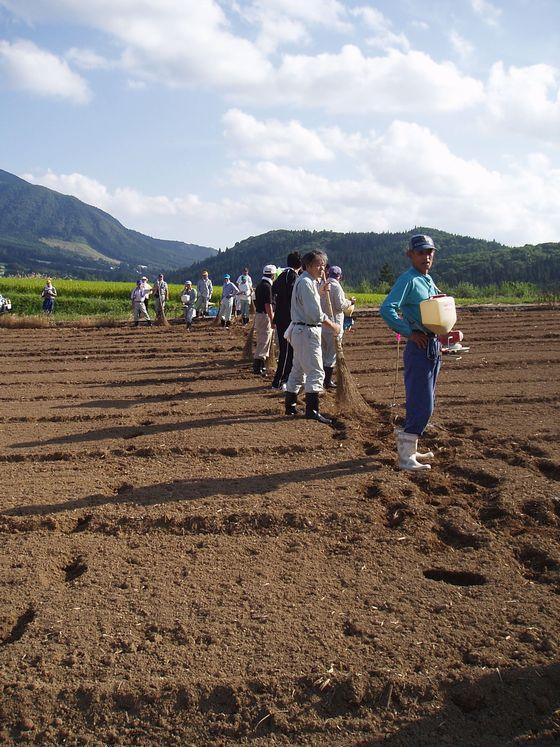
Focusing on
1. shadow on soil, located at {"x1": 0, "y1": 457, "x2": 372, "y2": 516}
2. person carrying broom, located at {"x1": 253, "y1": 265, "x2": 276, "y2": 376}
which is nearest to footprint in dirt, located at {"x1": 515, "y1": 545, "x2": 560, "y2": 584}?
shadow on soil, located at {"x1": 0, "y1": 457, "x2": 372, "y2": 516}

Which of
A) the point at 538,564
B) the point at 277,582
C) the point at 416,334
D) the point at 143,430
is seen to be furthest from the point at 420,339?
the point at 143,430

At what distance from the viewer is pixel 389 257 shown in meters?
129

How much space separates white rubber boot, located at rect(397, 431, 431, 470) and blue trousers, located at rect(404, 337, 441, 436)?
0.28ft

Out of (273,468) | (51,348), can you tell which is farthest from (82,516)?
(51,348)

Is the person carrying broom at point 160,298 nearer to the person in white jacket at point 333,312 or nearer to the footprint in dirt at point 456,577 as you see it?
the person in white jacket at point 333,312

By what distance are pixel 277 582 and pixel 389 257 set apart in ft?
422

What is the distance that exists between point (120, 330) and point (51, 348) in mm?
4901

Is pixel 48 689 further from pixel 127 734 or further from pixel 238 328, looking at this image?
pixel 238 328

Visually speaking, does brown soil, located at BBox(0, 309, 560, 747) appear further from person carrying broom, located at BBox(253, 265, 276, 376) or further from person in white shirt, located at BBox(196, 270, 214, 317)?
person in white shirt, located at BBox(196, 270, 214, 317)

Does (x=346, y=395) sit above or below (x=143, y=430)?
above

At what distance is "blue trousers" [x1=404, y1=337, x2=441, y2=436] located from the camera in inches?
227

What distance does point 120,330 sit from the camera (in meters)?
21.5

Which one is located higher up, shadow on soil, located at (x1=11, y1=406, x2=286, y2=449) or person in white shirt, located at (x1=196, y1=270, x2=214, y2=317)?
person in white shirt, located at (x1=196, y1=270, x2=214, y2=317)

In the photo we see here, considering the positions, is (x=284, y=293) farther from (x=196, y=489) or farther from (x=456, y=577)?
(x=456, y=577)
